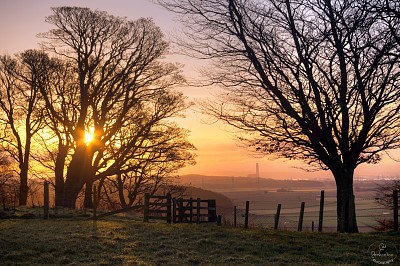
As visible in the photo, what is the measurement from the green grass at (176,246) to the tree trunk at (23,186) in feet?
54.3

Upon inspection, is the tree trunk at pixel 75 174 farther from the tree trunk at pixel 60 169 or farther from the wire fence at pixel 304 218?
the wire fence at pixel 304 218

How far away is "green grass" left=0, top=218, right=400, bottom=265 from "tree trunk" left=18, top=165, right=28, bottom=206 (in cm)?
1656

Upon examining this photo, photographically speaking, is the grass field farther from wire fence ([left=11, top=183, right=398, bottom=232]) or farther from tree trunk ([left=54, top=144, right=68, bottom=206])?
tree trunk ([left=54, top=144, right=68, bottom=206])

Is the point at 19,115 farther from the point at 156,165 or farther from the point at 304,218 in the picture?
the point at 304,218

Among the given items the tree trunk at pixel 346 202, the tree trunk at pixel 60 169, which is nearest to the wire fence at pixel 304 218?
the tree trunk at pixel 346 202

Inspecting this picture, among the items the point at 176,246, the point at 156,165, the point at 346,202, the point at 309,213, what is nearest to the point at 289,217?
the point at 309,213

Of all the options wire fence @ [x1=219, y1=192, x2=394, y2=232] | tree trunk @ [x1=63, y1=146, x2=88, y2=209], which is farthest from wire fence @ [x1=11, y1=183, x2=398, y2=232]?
tree trunk @ [x1=63, y1=146, x2=88, y2=209]

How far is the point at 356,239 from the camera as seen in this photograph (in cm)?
1487

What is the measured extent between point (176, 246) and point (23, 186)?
23.4m

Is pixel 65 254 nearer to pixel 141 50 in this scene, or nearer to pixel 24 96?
pixel 141 50

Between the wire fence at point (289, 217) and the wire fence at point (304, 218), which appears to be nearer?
the wire fence at point (289, 217)

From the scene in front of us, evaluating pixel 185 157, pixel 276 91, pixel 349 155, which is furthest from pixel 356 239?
pixel 185 157

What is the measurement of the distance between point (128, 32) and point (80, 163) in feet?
32.2

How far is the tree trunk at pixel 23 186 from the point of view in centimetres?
3306
